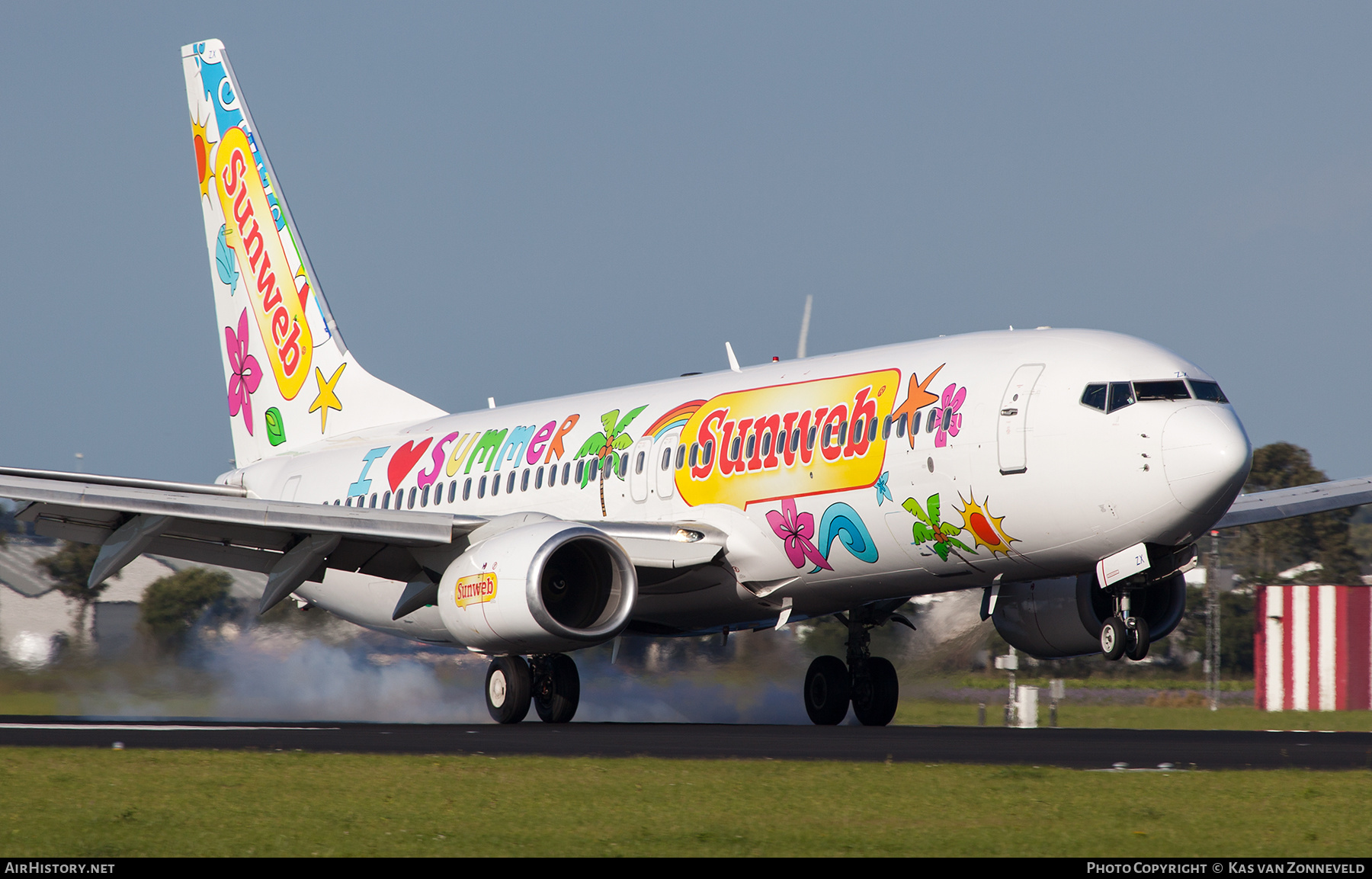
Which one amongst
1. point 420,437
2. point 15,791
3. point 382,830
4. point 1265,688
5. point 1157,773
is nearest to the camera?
point 382,830

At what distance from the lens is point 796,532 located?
18719 millimetres

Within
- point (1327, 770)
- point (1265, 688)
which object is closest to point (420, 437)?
point (1327, 770)

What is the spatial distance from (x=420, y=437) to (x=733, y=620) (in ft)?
23.6

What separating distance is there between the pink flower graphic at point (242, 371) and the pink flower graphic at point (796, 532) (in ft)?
42.7

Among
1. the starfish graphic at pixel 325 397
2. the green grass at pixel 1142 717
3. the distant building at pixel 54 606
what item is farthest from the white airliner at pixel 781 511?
the green grass at pixel 1142 717

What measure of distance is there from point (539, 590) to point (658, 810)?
7773 mm

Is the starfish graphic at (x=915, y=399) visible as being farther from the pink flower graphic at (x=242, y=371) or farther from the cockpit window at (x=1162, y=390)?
the pink flower graphic at (x=242, y=371)

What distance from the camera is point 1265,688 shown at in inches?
1359

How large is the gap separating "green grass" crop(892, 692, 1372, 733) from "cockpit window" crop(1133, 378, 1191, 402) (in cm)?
984

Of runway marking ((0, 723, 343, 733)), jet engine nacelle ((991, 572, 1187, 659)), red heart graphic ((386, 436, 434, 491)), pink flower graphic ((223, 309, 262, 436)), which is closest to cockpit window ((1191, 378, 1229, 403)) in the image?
jet engine nacelle ((991, 572, 1187, 659))

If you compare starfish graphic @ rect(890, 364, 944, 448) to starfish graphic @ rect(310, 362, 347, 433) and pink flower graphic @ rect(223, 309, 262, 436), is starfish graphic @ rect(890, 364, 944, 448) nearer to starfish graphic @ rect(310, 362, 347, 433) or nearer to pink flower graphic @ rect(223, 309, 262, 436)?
starfish graphic @ rect(310, 362, 347, 433)

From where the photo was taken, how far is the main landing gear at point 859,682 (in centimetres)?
2173

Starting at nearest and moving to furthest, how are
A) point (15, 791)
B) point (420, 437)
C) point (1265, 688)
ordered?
point (15, 791) < point (420, 437) < point (1265, 688)

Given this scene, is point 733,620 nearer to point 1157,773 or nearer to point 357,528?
point 357,528
